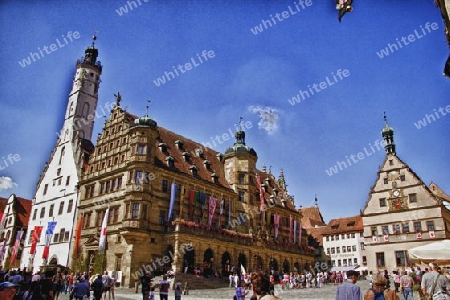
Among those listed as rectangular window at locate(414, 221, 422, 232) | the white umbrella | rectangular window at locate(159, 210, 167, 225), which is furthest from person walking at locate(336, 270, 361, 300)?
rectangular window at locate(414, 221, 422, 232)

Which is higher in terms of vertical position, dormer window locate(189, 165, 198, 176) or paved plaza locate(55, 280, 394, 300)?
dormer window locate(189, 165, 198, 176)

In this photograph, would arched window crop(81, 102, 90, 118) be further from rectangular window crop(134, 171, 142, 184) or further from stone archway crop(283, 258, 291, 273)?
stone archway crop(283, 258, 291, 273)

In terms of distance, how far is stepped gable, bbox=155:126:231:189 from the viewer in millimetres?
38781

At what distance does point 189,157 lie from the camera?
41.8m

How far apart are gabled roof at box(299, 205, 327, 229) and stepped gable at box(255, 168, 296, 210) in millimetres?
14211

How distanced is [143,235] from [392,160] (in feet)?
99.5

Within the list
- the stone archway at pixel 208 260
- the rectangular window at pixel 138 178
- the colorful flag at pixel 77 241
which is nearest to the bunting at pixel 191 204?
the stone archway at pixel 208 260

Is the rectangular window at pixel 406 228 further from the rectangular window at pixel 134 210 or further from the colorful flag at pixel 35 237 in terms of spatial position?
the colorful flag at pixel 35 237

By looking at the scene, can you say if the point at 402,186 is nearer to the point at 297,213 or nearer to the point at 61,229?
the point at 297,213

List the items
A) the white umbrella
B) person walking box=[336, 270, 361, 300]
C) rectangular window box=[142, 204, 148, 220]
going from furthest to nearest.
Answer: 1. rectangular window box=[142, 204, 148, 220]
2. the white umbrella
3. person walking box=[336, 270, 361, 300]

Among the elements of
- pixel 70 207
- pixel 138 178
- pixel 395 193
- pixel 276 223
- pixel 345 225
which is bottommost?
pixel 276 223

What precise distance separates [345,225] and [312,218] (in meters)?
11.8

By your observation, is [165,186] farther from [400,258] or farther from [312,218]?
[312,218]

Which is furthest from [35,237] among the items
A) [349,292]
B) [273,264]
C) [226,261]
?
[349,292]
